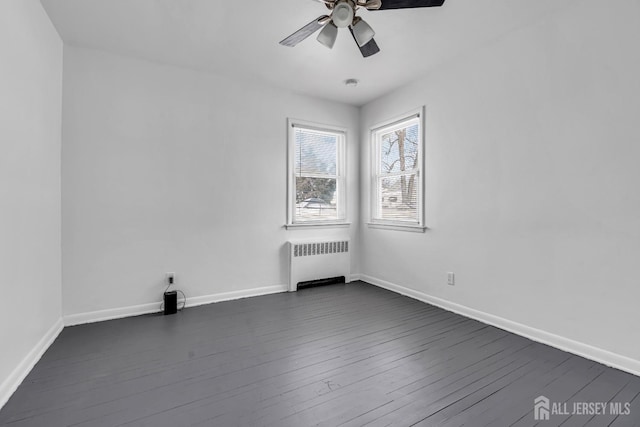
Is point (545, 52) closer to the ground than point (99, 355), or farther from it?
farther from it

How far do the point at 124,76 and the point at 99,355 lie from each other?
8.62ft

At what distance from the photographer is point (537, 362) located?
217cm

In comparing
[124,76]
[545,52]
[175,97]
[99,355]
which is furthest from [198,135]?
[545,52]

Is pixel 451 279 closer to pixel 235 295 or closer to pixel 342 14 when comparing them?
pixel 235 295

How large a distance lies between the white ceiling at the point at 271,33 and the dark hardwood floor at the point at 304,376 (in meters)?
2.66

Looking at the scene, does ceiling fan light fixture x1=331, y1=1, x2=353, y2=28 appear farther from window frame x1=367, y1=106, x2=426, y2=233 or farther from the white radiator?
the white radiator

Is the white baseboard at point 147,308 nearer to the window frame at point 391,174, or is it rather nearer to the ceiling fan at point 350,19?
the window frame at point 391,174

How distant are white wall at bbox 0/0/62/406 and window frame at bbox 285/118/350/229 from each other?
236 cm

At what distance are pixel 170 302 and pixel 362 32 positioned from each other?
309cm

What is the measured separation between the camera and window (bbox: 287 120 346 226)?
409 centimetres

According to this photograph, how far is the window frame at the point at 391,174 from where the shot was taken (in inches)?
141

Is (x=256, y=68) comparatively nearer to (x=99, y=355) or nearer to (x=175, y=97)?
(x=175, y=97)

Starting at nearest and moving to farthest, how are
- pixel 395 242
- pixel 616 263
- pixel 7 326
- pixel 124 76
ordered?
pixel 7 326, pixel 616 263, pixel 124 76, pixel 395 242

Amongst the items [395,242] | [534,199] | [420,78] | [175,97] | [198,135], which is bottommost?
[395,242]
